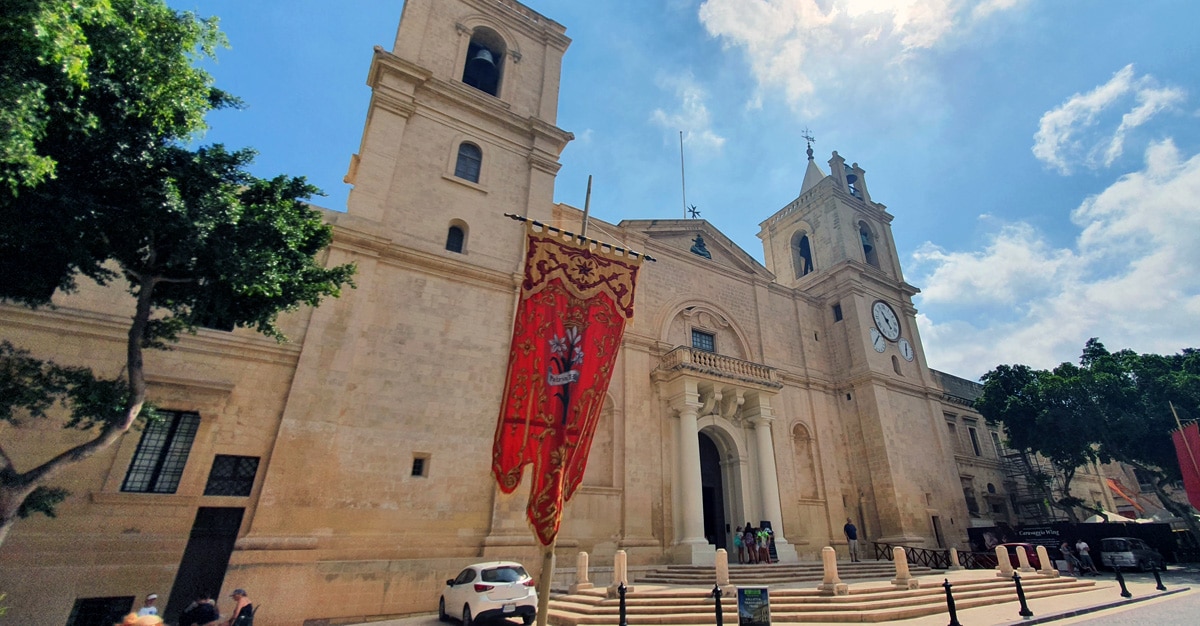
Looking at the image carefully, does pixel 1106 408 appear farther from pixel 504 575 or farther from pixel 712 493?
pixel 504 575

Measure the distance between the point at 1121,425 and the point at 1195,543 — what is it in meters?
6.27

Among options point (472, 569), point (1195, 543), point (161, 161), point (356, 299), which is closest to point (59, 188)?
point (161, 161)

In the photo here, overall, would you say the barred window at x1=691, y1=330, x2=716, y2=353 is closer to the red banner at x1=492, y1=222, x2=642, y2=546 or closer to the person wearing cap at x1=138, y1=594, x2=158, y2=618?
the red banner at x1=492, y1=222, x2=642, y2=546

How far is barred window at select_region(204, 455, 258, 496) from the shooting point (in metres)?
10.6

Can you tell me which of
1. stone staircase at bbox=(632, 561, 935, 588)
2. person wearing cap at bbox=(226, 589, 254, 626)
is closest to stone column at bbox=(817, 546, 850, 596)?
stone staircase at bbox=(632, 561, 935, 588)

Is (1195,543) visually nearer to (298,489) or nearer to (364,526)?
(364,526)

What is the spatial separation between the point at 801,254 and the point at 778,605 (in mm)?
22279

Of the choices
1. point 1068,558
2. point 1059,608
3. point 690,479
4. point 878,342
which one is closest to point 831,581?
point 1059,608

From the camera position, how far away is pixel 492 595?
31.0 ft

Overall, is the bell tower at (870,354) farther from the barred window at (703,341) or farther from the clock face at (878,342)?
the barred window at (703,341)

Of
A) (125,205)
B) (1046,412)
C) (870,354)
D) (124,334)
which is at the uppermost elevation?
(870,354)

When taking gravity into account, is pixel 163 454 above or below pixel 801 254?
below

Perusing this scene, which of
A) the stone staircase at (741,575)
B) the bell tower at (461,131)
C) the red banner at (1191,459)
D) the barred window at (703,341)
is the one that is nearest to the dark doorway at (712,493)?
the stone staircase at (741,575)

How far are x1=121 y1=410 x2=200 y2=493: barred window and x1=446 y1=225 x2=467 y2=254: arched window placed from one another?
24.7 feet
